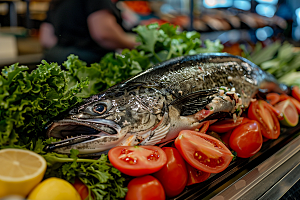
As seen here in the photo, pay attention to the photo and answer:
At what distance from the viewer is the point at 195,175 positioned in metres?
1.31

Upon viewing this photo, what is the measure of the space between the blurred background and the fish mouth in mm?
2337

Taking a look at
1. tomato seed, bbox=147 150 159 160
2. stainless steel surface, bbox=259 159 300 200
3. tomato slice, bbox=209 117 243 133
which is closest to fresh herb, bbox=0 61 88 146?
tomato seed, bbox=147 150 159 160

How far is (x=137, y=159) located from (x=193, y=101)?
0.63m

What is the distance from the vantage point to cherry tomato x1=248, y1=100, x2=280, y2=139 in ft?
5.96

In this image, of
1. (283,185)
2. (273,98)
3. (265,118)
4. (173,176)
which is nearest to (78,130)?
(173,176)

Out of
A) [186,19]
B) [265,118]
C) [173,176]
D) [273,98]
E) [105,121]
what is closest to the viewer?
[173,176]

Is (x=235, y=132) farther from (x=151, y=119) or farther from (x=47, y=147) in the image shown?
(x=47, y=147)

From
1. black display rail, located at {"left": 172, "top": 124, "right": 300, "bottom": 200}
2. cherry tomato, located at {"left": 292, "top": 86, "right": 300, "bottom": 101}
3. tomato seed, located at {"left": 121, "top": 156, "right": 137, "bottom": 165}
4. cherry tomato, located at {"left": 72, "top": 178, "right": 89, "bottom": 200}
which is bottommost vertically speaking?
black display rail, located at {"left": 172, "top": 124, "right": 300, "bottom": 200}

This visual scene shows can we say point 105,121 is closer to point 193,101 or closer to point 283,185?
point 193,101

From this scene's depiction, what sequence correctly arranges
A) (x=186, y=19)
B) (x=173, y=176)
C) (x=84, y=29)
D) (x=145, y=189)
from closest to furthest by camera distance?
(x=145, y=189) → (x=173, y=176) → (x=84, y=29) → (x=186, y=19)

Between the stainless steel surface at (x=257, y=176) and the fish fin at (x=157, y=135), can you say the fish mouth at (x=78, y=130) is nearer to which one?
the fish fin at (x=157, y=135)

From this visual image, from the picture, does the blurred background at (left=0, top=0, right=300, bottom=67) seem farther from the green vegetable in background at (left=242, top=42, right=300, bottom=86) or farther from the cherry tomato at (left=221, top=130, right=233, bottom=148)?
the cherry tomato at (left=221, top=130, right=233, bottom=148)

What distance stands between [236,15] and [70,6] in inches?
220

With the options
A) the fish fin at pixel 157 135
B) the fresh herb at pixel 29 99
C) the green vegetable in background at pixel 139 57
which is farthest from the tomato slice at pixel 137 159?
the green vegetable in background at pixel 139 57
